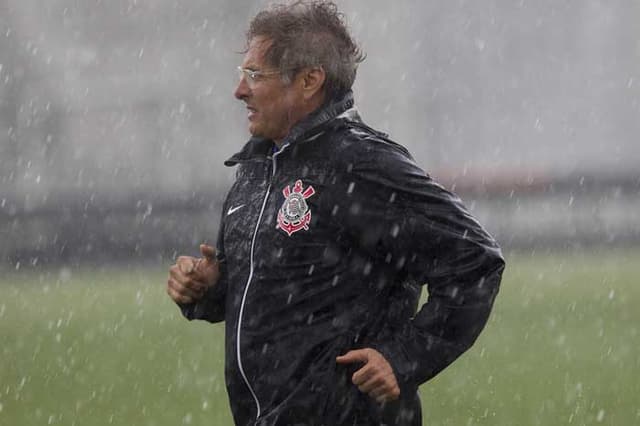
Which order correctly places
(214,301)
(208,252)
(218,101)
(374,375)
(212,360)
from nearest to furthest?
(374,375)
(208,252)
(214,301)
(212,360)
(218,101)

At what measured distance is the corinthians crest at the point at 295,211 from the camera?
372 cm

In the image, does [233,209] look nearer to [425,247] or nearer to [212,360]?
[425,247]

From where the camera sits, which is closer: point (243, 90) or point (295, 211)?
point (295, 211)

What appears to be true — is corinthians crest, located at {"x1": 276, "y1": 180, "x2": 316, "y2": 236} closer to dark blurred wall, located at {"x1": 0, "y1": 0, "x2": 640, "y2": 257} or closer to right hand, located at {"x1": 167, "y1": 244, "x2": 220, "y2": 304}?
right hand, located at {"x1": 167, "y1": 244, "x2": 220, "y2": 304}

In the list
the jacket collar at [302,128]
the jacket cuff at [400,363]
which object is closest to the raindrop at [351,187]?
the jacket collar at [302,128]

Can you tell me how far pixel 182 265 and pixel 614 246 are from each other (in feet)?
48.0

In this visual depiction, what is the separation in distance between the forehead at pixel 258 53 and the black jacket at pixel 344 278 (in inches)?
10.1

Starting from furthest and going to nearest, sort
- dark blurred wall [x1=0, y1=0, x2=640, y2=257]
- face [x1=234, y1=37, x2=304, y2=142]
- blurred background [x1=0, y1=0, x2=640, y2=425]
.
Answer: dark blurred wall [x1=0, y1=0, x2=640, y2=257], blurred background [x1=0, y1=0, x2=640, y2=425], face [x1=234, y1=37, x2=304, y2=142]

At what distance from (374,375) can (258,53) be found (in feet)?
3.37

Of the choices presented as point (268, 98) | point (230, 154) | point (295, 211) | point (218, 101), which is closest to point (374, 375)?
point (295, 211)

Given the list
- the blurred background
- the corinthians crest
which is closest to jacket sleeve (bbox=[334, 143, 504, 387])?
the corinthians crest

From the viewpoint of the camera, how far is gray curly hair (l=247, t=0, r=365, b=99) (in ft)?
12.7

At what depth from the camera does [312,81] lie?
12.8 feet

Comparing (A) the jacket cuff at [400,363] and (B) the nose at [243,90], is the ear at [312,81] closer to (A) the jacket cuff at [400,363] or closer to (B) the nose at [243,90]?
(B) the nose at [243,90]
